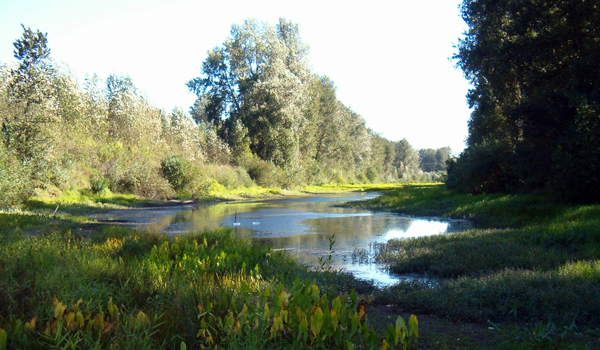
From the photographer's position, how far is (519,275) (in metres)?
6.59

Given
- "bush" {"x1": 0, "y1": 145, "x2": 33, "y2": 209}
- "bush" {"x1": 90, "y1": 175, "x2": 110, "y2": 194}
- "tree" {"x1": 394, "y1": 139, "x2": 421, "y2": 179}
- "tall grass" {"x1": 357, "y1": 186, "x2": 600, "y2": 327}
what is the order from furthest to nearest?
"tree" {"x1": 394, "y1": 139, "x2": 421, "y2": 179}, "bush" {"x1": 90, "y1": 175, "x2": 110, "y2": 194}, "bush" {"x1": 0, "y1": 145, "x2": 33, "y2": 209}, "tall grass" {"x1": 357, "y1": 186, "x2": 600, "y2": 327}

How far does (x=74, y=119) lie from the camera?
3055 cm

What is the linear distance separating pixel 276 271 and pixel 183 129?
117 feet

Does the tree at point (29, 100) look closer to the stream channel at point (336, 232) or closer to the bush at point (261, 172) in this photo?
the stream channel at point (336, 232)

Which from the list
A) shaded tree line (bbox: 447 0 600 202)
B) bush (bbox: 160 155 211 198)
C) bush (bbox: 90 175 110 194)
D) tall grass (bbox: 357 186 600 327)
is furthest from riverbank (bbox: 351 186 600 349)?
bush (bbox: 160 155 211 198)

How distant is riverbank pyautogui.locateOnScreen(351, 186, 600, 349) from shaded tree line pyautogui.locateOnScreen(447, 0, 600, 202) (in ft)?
3.75

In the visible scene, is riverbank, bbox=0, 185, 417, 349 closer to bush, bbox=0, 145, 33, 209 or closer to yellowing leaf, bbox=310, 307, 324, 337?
yellowing leaf, bbox=310, 307, 324, 337

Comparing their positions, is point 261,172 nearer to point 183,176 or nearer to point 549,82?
point 183,176

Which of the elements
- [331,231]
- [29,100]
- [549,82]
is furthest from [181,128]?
[549,82]

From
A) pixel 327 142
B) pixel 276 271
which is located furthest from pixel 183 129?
pixel 276 271

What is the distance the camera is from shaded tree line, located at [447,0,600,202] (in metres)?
12.5

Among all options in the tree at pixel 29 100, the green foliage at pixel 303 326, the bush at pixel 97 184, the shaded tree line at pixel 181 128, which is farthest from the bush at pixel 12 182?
the green foliage at pixel 303 326

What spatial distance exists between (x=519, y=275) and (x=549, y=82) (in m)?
11.3

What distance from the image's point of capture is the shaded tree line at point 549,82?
12461 mm
